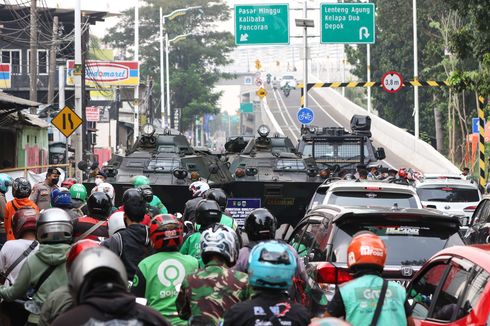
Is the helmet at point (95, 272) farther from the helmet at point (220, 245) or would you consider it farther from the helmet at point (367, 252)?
the helmet at point (220, 245)

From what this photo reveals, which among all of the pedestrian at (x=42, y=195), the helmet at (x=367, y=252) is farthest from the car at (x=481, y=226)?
the helmet at (x=367, y=252)

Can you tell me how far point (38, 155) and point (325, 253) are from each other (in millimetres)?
31984

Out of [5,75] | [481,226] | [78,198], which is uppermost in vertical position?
[5,75]

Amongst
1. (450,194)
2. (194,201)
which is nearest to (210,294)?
(194,201)

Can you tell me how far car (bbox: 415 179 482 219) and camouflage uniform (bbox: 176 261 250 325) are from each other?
17143 millimetres

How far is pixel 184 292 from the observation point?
21.9 ft

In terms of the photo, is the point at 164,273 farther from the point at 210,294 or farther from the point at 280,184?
the point at 280,184

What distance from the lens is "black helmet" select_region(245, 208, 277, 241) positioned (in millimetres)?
8562

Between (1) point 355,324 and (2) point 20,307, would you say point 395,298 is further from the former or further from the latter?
(2) point 20,307

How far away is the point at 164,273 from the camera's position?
7336 mm

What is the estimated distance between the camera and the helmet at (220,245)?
6953mm

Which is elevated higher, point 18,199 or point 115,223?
point 18,199

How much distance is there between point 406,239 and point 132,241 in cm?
230

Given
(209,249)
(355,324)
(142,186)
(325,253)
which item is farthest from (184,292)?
(142,186)
